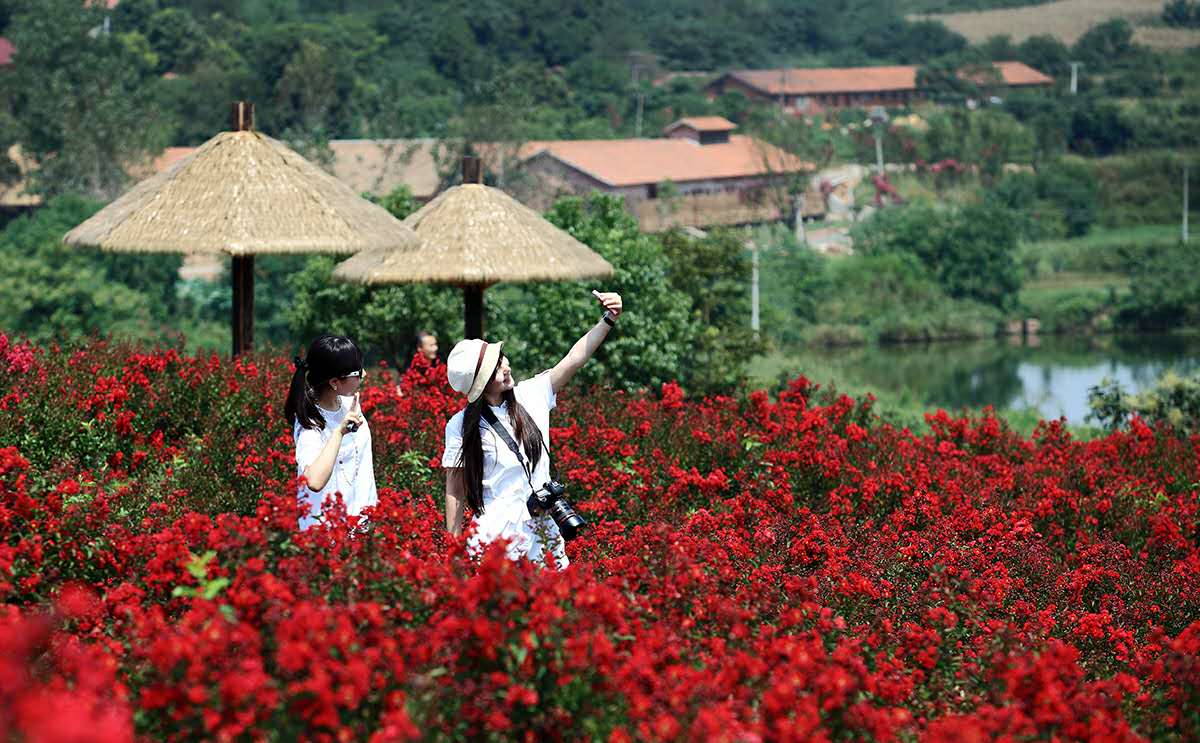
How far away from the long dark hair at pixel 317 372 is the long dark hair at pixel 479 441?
372mm

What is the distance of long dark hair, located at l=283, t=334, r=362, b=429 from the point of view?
429cm

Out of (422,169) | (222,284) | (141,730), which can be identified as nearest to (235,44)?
(422,169)

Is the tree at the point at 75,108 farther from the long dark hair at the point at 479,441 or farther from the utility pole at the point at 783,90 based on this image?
the utility pole at the point at 783,90

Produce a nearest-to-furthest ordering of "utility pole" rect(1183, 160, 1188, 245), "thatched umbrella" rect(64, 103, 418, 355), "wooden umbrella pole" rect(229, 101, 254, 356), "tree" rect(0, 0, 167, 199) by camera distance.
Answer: "thatched umbrella" rect(64, 103, 418, 355) < "wooden umbrella pole" rect(229, 101, 254, 356) < "tree" rect(0, 0, 167, 199) < "utility pole" rect(1183, 160, 1188, 245)

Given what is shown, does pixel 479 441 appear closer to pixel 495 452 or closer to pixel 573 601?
pixel 495 452

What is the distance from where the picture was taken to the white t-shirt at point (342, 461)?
430cm

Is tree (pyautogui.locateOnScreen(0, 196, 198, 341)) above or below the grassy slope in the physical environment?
below

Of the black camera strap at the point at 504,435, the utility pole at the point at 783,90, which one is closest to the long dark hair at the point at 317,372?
the black camera strap at the point at 504,435

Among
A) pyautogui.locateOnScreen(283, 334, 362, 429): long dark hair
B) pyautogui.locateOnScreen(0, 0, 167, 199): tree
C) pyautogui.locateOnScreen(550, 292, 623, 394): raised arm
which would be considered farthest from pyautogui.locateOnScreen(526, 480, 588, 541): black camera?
pyautogui.locateOnScreen(0, 0, 167, 199): tree

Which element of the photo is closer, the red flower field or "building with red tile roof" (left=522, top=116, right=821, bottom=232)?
the red flower field

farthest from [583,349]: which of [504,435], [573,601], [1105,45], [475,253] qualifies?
[1105,45]

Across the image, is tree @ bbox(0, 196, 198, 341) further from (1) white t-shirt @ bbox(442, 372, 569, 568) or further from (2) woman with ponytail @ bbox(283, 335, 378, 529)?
(1) white t-shirt @ bbox(442, 372, 569, 568)

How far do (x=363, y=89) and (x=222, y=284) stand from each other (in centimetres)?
2010

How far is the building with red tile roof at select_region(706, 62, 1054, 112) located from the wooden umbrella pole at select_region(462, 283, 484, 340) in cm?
6770
